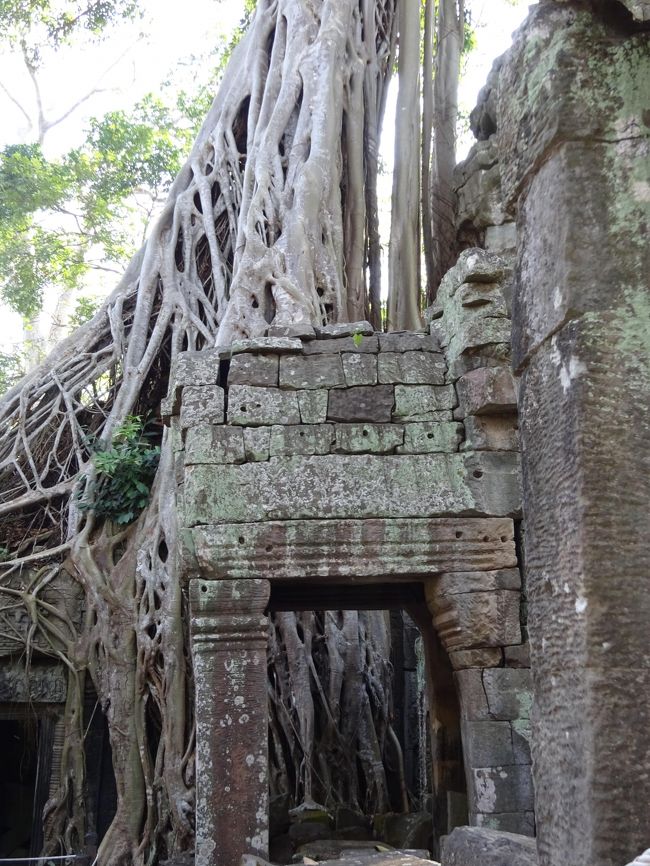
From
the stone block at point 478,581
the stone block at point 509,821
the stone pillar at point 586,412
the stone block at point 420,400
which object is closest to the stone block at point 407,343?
the stone block at point 420,400

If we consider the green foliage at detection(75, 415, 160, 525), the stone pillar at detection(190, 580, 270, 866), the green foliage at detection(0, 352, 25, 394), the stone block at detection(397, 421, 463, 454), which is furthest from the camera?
the green foliage at detection(0, 352, 25, 394)

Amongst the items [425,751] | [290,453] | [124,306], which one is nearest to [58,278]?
[124,306]

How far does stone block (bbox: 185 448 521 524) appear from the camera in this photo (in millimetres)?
4301

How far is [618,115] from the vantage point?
2000 millimetres

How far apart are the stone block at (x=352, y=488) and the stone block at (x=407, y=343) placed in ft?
1.98

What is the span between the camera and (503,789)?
408 cm

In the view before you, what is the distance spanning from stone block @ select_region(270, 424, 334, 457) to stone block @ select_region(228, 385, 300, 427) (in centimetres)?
5

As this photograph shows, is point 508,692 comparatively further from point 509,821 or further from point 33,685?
point 33,685

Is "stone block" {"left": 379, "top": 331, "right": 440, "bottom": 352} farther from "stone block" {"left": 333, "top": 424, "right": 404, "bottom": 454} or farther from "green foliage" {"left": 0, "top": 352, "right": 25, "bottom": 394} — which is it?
"green foliage" {"left": 0, "top": 352, "right": 25, "bottom": 394}

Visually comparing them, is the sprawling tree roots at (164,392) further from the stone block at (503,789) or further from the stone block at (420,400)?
the stone block at (503,789)

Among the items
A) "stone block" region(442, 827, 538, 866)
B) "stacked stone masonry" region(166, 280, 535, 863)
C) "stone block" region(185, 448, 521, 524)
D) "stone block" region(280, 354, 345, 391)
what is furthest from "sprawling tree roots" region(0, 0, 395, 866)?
"stone block" region(442, 827, 538, 866)

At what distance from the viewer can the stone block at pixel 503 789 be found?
4051mm

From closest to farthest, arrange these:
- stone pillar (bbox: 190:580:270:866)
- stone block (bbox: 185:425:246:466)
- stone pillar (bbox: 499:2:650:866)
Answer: stone pillar (bbox: 499:2:650:866) < stone pillar (bbox: 190:580:270:866) < stone block (bbox: 185:425:246:466)

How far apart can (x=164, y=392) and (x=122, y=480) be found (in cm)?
125
